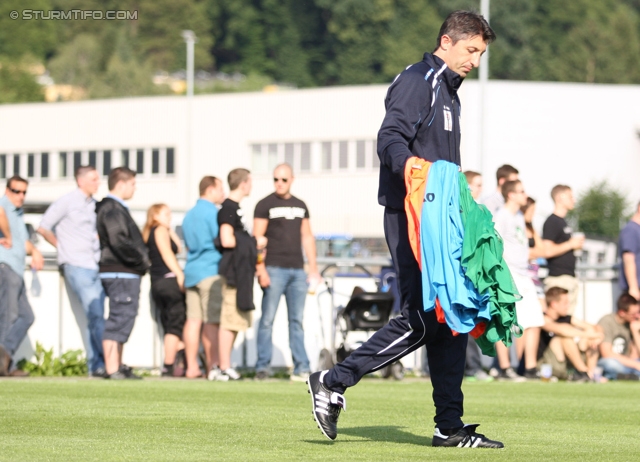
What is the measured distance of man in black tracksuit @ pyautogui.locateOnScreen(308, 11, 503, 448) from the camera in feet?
23.4

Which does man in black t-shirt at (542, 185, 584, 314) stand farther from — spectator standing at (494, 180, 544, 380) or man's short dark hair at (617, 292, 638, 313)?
spectator standing at (494, 180, 544, 380)

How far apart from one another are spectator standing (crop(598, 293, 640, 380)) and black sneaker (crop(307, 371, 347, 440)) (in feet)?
28.2

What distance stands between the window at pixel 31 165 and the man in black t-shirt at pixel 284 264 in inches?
2334

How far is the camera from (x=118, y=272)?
1362cm

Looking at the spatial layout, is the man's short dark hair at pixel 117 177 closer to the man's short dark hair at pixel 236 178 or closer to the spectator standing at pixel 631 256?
the man's short dark hair at pixel 236 178

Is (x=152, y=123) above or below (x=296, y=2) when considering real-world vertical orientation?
below

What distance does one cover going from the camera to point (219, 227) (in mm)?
14031

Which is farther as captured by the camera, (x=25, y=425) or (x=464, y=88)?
(x=464, y=88)

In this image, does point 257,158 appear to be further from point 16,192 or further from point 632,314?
point 16,192

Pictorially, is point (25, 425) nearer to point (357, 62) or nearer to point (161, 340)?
point (161, 340)

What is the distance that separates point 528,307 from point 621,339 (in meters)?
1.81

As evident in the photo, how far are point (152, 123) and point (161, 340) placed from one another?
53.6 metres

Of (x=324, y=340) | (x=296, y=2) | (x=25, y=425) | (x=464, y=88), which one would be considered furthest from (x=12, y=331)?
(x=296, y=2)

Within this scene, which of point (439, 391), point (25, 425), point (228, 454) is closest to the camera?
point (228, 454)
